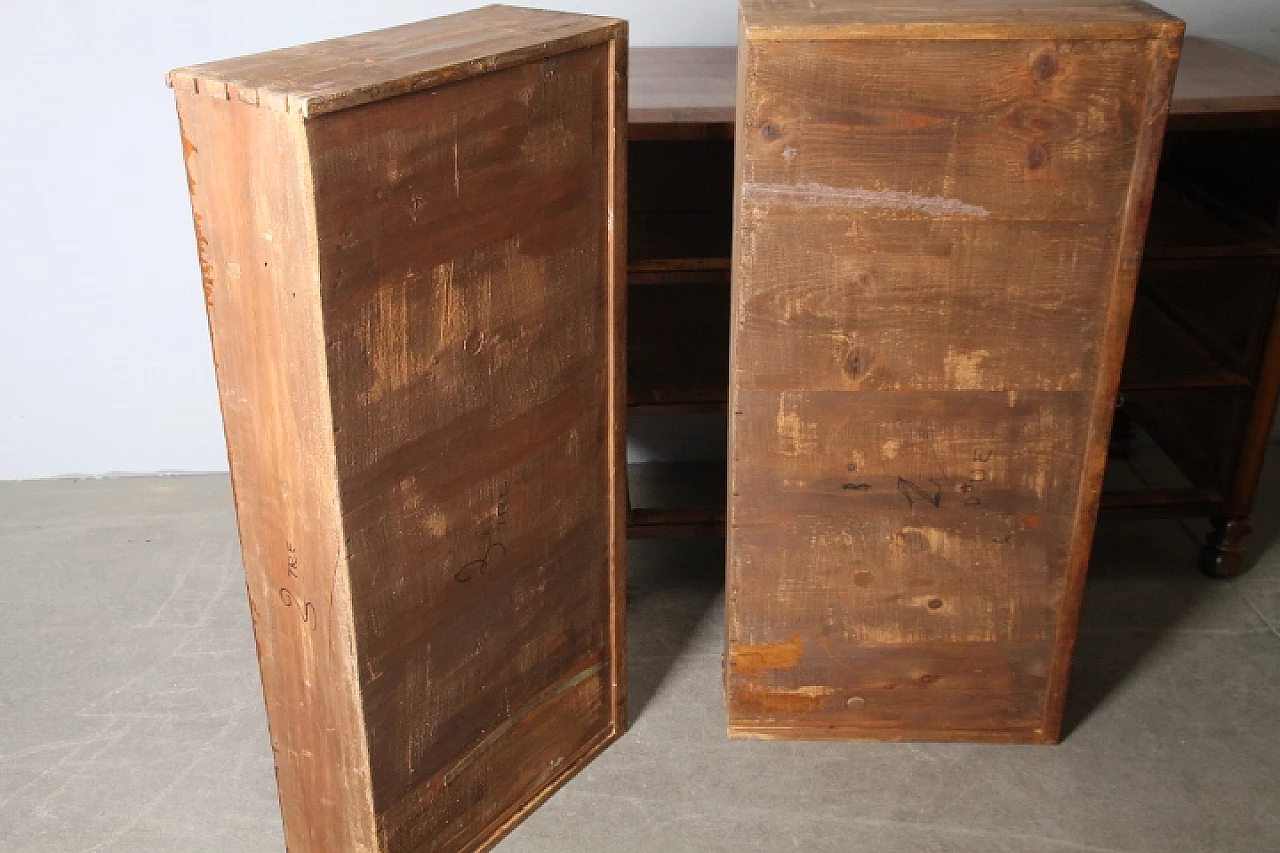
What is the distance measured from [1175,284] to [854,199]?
136cm

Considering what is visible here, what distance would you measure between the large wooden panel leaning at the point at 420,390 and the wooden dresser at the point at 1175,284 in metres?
0.51

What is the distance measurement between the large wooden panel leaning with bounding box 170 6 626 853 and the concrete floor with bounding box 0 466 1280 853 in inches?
8.6

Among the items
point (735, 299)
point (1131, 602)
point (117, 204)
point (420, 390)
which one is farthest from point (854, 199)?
point (117, 204)

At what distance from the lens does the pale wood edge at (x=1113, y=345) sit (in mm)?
1721

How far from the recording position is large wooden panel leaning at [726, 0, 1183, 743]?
1727 millimetres

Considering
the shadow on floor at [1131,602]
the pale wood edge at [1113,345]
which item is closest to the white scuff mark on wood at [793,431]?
the pale wood edge at [1113,345]

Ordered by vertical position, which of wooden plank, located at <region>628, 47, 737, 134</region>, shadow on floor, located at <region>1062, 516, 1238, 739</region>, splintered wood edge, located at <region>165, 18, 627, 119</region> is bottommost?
shadow on floor, located at <region>1062, 516, 1238, 739</region>

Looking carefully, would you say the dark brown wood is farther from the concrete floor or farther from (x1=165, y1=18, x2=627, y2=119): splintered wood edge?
(x1=165, y1=18, x2=627, y2=119): splintered wood edge

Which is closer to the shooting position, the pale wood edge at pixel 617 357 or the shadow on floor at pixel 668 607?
the pale wood edge at pixel 617 357

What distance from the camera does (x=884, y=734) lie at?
2217 millimetres

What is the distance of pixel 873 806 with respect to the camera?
6.81 ft

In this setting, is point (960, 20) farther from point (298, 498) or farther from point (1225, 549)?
point (1225, 549)

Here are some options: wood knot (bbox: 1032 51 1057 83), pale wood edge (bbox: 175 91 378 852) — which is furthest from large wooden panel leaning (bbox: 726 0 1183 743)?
pale wood edge (bbox: 175 91 378 852)

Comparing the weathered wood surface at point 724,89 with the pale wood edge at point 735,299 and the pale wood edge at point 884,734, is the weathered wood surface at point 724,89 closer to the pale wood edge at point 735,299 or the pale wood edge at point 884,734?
the pale wood edge at point 735,299
